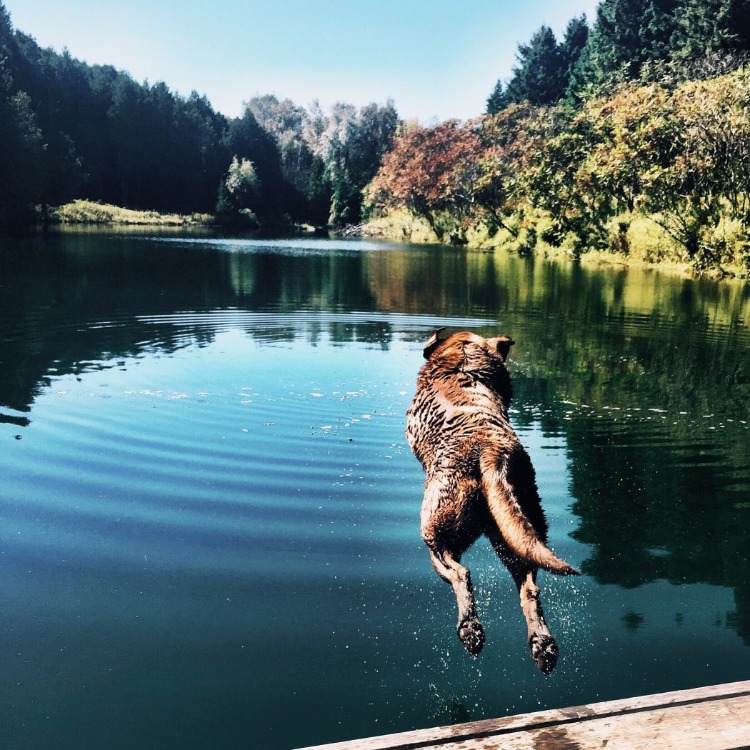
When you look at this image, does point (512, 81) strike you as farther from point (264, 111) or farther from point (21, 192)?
point (264, 111)

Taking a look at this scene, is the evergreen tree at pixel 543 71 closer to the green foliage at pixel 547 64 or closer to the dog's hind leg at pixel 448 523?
the green foliage at pixel 547 64

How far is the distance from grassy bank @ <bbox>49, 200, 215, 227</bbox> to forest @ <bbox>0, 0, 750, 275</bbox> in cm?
146

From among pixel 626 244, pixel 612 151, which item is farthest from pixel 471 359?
pixel 626 244

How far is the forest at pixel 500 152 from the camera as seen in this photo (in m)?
31.4

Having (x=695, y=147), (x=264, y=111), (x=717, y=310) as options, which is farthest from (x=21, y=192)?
(x=264, y=111)

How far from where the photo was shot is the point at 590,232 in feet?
133

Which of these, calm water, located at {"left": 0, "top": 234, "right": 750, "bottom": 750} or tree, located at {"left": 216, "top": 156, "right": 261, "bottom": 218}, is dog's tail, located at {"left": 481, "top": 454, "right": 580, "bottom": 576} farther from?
tree, located at {"left": 216, "top": 156, "right": 261, "bottom": 218}

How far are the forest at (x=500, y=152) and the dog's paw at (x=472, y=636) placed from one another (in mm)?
29577

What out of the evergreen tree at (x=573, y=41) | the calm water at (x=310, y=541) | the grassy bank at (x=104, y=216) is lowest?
the calm water at (x=310, y=541)

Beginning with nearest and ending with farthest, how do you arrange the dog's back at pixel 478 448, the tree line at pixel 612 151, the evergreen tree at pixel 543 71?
the dog's back at pixel 478 448 → the tree line at pixel 612 151 → the evergreen tree at pixel 543 71

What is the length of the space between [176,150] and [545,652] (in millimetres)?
98901

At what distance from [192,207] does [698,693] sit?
9724 cm

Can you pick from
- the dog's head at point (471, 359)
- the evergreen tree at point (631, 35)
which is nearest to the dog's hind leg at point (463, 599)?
the dog's head at point (471, 359)

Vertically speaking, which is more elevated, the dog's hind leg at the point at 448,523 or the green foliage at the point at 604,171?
the green foliage at the point at 604,171
